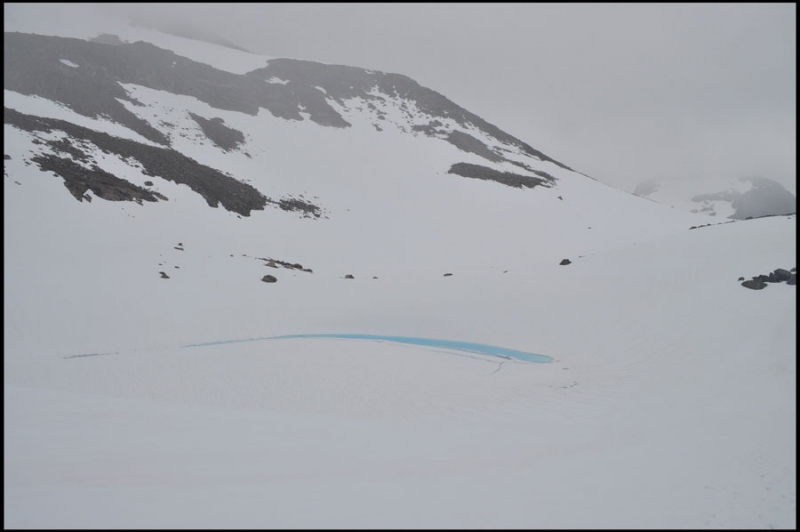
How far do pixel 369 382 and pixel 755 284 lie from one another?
13.3m

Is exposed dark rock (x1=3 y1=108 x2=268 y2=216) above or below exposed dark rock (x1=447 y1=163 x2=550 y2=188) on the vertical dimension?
below

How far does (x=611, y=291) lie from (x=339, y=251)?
2076 cm

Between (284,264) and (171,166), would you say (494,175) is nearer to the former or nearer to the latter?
(284,264)

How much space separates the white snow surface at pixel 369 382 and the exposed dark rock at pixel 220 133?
2002 cm

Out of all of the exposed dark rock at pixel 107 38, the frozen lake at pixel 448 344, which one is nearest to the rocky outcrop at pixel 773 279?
the frozen lake at pixel 448 344

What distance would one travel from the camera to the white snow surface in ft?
15.4

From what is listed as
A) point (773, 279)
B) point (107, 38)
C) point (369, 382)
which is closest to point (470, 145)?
point (773, 279)

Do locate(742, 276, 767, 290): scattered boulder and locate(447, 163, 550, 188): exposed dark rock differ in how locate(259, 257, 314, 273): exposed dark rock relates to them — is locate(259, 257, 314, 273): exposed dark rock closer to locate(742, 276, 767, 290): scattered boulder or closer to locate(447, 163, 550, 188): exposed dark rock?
locate(742, 276, 767, 290): scattered boulder

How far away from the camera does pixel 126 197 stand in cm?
2505

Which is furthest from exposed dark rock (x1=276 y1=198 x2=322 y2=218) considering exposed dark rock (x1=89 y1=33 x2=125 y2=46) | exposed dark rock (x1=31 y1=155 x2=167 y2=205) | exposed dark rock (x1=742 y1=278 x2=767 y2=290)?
exposed dark rock (x1=89 y1=33 x2=125 y2=46)

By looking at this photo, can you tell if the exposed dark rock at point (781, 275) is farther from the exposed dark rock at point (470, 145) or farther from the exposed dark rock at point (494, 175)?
the exposed dark rock at point (470, 145)

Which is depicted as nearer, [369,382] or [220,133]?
[369,382]

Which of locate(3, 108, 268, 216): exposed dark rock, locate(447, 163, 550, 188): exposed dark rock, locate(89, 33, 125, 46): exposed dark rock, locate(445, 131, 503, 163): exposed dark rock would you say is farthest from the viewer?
locate(89, 33, 125, 46): exposed dark rock

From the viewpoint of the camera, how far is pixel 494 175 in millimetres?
52781
